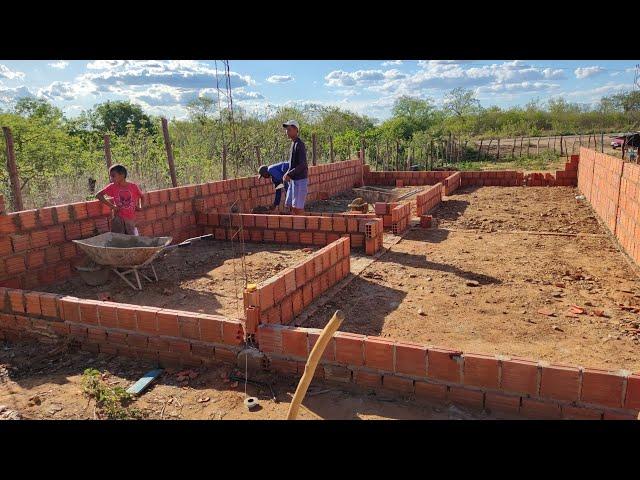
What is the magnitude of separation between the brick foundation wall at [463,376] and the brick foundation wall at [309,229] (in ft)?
10.3

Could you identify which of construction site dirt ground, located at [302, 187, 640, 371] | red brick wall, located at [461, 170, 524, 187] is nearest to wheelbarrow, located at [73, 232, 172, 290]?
construction site dirt ground, located at [302, 187, 640, 371]

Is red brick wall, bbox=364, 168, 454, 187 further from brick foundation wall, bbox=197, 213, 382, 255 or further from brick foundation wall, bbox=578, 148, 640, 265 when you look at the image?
brick foundation wall, bbox=197, 213, 382, 255

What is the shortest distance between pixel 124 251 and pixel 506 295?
399cm

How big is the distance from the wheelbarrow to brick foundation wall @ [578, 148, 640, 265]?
5.83m

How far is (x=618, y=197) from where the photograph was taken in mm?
7336

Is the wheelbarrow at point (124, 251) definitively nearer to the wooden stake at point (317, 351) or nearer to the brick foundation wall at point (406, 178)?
the wooden stake at point (317, 351)

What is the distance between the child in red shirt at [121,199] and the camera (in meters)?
5.71

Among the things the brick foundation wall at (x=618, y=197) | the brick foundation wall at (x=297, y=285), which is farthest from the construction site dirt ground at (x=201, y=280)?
the brick foundation wall at (x=618, y=197)

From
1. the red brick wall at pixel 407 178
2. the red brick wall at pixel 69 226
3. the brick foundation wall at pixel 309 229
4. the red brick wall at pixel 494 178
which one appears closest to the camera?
the red brick wall at pixel 69 226

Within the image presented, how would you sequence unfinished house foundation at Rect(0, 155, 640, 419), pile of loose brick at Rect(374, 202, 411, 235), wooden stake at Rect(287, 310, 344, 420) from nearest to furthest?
1. wooden stake at Rect(287, 310, 344, 420)
2. unfinished house foundation at Rect(0, 155, 640, 419)
3. pile of loose brick at Rect(374, 202, 411, 235)

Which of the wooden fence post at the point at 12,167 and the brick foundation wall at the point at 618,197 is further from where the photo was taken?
the brick foundation wall at the point at 618,197

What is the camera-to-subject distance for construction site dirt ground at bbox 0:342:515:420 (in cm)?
300
